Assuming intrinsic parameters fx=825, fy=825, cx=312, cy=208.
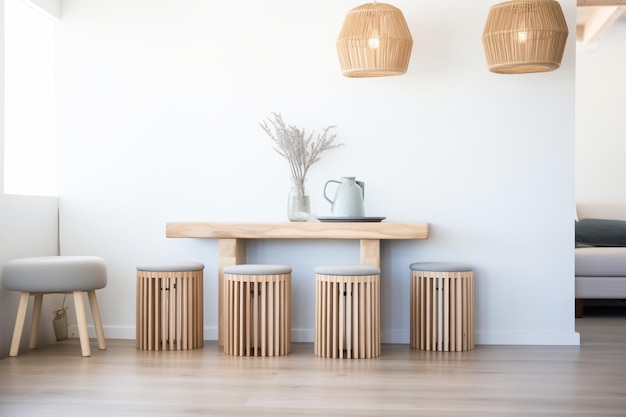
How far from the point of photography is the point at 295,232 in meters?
4.11

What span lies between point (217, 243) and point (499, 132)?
5.34 feet

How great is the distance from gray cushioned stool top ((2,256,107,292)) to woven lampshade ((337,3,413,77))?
1.62 meters

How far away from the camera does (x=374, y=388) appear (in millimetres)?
3213

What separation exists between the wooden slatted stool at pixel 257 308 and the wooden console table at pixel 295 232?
215 mm

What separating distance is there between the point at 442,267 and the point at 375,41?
115 centimetres

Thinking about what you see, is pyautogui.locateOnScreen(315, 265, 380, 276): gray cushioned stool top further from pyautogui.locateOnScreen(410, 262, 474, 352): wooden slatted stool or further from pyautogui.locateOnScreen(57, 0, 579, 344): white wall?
pyautogui.locateOnScreen(57, 0, 579, 344): white wall

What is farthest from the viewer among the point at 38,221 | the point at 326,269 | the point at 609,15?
the point at 609,15

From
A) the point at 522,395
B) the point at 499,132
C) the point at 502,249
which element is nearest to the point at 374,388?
the point at 522,395

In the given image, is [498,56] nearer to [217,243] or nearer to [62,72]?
[217,243]

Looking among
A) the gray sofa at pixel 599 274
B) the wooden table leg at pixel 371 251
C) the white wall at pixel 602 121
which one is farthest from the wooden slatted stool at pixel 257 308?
the white wall at pixel 602 121

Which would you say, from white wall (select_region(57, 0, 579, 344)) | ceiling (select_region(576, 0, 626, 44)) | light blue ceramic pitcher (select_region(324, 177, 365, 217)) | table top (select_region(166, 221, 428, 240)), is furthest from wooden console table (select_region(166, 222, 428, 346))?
ceiling (select_region(576, 0, 626, 44))

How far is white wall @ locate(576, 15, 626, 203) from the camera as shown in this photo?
7.46 metres

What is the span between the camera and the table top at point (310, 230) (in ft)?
13.4

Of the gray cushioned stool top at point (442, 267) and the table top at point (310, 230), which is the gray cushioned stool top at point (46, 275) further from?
the gray cushioned stool top at point (442, 267)
